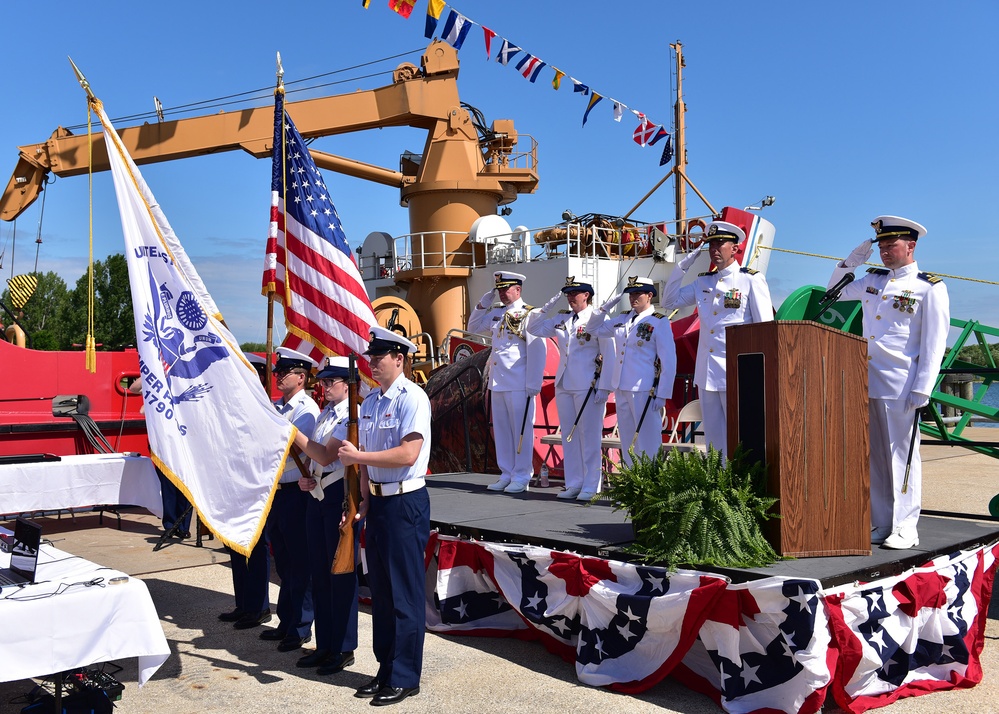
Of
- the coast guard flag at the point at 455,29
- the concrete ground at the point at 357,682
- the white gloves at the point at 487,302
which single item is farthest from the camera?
the coast guard flag at the point at 455,29

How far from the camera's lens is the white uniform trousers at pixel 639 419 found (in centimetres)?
711

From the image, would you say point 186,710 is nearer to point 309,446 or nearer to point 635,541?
point 309,446

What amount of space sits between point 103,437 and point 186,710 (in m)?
6.99

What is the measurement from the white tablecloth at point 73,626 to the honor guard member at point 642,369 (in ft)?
14.1

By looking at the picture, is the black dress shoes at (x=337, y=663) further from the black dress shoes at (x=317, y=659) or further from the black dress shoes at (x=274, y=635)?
the black dress shoes at (x=274, y=635)

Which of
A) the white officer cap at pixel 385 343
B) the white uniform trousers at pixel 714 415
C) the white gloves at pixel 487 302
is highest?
the white gloves at pixel 487 302

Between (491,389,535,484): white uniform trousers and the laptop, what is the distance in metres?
4.61

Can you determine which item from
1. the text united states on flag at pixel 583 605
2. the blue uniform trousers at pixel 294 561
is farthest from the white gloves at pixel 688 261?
the blue uniform trousers at pixel 294 561

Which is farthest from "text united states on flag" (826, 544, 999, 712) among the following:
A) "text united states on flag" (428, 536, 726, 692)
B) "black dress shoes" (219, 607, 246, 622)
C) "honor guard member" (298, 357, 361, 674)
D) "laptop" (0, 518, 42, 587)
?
"black dress shoes" (219, 607, 246, 622)

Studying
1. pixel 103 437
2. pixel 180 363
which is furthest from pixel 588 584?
pixel 103 437

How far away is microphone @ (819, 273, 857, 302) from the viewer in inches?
221

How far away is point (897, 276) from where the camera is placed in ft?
17.1

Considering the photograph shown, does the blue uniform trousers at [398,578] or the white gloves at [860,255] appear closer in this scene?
the blue uniform trousers at [398,578]

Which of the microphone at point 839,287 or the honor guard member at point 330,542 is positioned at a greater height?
the microphone at point 839,287
